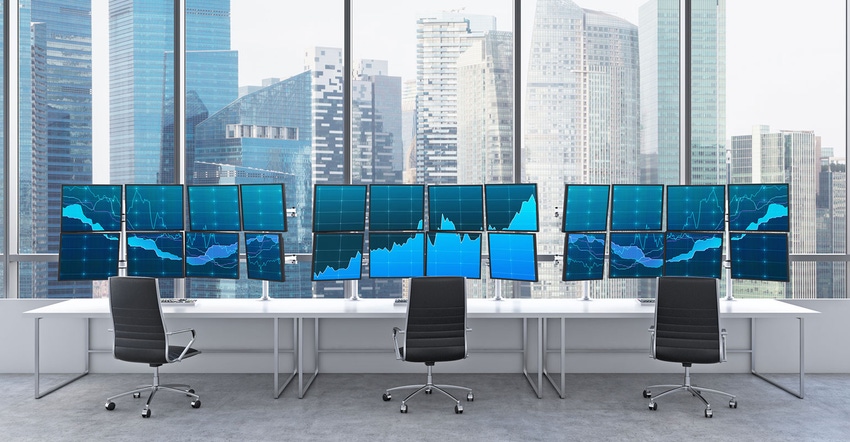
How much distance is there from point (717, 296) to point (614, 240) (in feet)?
3.65

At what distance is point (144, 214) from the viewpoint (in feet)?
17.0

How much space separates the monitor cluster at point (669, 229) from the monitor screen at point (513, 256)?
294 mm

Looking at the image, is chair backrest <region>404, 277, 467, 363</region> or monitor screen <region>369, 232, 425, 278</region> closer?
chair backrest <region>404, 277, 467, 363</region>

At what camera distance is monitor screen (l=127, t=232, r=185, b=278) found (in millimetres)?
5168

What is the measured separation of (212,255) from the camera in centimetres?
515

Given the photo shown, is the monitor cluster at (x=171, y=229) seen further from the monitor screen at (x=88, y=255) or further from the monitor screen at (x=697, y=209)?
the monitor screen at (x=697, y=209)

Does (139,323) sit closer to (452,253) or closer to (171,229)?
(171,229)

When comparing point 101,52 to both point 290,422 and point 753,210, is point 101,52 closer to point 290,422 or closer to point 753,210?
point 290,422

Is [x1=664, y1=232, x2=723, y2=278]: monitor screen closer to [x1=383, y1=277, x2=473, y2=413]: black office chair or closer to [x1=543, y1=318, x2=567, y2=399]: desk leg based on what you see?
[x1=543, y1=318, x2=567, y2=399]: desk leg

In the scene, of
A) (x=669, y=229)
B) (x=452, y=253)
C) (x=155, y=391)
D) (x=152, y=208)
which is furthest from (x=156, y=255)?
(x=669, y=229)

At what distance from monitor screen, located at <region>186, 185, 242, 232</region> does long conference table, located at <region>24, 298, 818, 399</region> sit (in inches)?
25.7

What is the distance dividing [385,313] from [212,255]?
1582 millimetres

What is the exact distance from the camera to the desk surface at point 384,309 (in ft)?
15.3

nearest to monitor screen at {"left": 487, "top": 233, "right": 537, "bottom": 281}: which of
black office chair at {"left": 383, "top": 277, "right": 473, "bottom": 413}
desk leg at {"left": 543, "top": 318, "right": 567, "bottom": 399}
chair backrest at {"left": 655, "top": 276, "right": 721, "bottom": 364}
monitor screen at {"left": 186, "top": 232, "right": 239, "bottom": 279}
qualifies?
desk leg at {"left": 543, "top": 318, "right": 567, "bottom": 399}
